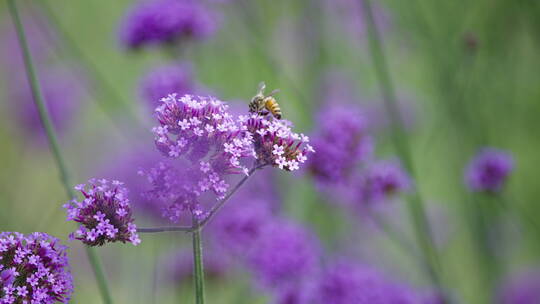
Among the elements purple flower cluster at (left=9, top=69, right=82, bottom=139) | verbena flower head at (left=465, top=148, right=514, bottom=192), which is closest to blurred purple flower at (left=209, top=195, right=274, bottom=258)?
verbena flower head at (left=465, top=148, right=514, bottom=192)

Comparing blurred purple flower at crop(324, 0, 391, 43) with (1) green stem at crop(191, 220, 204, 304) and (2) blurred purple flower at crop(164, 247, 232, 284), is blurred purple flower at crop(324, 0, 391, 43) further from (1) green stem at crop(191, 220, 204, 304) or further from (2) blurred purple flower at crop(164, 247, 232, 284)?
(1) green stem at crop(191, 220, 204, 304)

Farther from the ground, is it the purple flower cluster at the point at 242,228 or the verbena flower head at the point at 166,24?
the verbena flower head at the point at 166,24

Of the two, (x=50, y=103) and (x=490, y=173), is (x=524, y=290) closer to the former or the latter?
(x=490, y=173)

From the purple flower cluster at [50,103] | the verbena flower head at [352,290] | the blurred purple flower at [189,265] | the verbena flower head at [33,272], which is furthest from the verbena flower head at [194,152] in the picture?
the purple flower cluster at [50,103]

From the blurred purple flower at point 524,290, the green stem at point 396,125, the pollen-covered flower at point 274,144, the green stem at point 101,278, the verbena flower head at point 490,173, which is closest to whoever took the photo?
the pollen-covered flower at point 274,144

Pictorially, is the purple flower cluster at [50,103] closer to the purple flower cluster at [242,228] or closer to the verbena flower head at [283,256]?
the purple flower cluster at [242,228]

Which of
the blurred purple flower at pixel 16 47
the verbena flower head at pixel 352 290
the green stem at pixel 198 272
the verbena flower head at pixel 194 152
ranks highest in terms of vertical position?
the blurred purple flower at pixel 16 47
